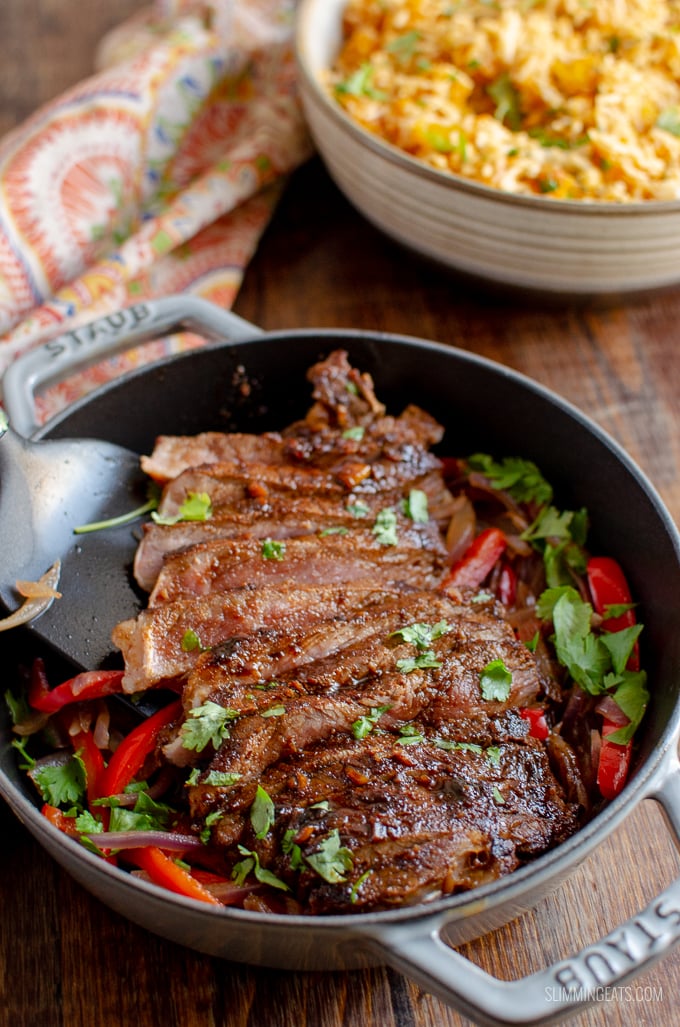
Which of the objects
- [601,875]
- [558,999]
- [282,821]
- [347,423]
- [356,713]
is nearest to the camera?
[558,999]

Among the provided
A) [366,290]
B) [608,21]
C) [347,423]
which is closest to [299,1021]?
[347,423]

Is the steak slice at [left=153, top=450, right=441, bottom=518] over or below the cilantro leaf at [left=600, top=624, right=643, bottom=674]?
over

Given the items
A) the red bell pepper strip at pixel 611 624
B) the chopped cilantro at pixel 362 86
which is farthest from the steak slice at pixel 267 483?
the chopped cilantro at pixel 362 86

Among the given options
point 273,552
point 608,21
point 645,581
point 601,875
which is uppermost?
point 608,21

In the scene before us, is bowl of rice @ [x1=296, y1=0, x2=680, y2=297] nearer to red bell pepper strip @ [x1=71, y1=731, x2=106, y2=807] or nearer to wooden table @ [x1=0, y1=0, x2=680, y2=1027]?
wooden table @ [x1=0, y1=0, x2=680, y2=1027]

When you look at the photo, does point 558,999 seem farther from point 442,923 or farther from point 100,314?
point 100,314

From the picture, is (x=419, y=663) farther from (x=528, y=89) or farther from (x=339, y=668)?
(x=528, y=89)

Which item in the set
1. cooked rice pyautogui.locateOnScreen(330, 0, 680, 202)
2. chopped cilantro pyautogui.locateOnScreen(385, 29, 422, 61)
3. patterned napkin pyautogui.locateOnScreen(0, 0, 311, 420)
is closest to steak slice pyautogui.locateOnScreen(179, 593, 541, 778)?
patterned napkin pyautogui.locateOnScreen(0, 0, 311, 420)
